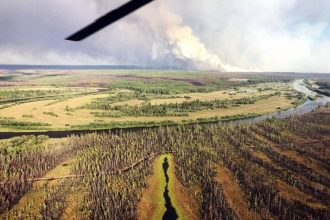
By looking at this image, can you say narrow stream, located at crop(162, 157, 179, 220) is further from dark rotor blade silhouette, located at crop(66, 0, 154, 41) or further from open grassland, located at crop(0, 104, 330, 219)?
dark rotor blade silhouette, located at crop(66, 0, 154, 41)

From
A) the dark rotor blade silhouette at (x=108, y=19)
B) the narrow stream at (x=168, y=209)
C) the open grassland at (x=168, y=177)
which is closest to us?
the dark rotor blade silhouette at (x=108, y=19)

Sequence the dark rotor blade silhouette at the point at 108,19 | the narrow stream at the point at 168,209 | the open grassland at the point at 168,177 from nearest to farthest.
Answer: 1. the dark rotor blade silhouette at the point at 108,19
2. the narrow stream at the point at 168,209
3. the open grassland at the point at 168,177

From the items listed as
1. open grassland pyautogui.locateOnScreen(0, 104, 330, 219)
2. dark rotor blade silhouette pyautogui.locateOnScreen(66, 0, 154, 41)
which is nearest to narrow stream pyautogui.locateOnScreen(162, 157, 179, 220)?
open grassland pyautogui.locateOnScreen(0, 104, 330, 219)

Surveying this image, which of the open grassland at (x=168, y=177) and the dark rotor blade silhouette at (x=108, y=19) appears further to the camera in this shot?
the open grassland at (x=168, y=177)

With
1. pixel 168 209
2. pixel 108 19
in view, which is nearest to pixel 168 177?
pixel 168 209

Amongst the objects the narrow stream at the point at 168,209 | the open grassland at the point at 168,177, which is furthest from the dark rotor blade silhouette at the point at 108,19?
the narrow stream at the point at 168,209

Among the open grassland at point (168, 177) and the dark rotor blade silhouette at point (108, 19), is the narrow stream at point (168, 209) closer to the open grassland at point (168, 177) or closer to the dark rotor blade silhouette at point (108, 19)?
the open grassland at point (168, 177)

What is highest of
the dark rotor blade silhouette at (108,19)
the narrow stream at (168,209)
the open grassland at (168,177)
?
the dark rotor blade silhouette at (108,19)

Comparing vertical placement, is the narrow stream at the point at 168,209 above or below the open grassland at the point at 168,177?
below
